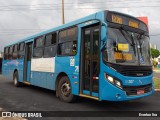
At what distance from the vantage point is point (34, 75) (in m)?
12.1

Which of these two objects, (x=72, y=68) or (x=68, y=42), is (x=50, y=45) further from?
(x=72, y=68)

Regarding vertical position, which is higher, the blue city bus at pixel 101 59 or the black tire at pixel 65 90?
the blue city bus at pixel 101 59

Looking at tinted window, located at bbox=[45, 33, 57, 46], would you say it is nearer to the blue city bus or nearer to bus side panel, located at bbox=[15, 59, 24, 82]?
the blue city bus

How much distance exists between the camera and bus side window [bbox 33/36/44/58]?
11453mm

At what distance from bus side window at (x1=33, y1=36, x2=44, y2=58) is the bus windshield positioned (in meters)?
4.86

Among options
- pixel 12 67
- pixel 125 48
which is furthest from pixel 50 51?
pixel 12 67

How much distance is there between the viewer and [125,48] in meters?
7.50

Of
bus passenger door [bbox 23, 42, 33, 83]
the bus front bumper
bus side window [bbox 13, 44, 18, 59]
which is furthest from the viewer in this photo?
bus side window [bbox 13, 44, 18, 59]

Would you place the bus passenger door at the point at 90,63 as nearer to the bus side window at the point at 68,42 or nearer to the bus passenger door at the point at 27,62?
the bus side window at the point at 68,42

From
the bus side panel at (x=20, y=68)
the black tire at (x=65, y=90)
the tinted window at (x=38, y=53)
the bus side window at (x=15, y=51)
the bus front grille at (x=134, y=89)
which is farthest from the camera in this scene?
the bus side window at (x=15, y=51)

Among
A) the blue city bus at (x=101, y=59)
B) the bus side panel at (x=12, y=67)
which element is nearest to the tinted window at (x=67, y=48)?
the blue city bus at (x=101, y=59)

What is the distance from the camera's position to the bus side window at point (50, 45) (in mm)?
10195

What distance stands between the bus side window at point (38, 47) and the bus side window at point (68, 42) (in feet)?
6.33

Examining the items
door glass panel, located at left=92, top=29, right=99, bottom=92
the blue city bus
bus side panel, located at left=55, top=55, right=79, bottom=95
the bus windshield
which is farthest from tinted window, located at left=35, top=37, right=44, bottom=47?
the bus windshield
